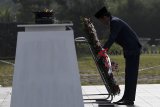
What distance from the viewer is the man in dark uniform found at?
25.7 feet

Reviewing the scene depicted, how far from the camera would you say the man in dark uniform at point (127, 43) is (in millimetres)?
7848

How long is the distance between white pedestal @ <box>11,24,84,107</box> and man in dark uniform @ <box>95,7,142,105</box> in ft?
6.66

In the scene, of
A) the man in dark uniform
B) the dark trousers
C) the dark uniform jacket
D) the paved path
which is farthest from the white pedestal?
the dark trousers

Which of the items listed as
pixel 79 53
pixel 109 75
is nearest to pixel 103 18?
pixel 109 75

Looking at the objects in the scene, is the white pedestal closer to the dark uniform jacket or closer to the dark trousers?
the dark uniform jacket

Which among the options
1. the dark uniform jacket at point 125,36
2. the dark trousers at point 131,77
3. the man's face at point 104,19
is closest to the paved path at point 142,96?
the dark trousers at point 131,77

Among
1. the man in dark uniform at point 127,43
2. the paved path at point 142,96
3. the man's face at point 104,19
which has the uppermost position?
the man's face at point 104,19

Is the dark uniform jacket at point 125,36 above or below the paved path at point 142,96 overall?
above

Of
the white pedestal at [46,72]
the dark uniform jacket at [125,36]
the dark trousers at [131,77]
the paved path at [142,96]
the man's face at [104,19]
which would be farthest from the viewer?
the paved path at [142,96]

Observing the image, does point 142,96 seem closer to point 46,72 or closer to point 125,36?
point 125,36

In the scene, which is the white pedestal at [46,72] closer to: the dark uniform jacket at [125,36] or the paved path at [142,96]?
the dark uniform jacket at [125,36]

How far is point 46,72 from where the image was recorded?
573 centimetres

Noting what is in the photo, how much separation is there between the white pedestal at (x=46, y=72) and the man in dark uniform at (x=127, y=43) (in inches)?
79.9

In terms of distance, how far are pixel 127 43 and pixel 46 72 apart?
2620 millimetres
